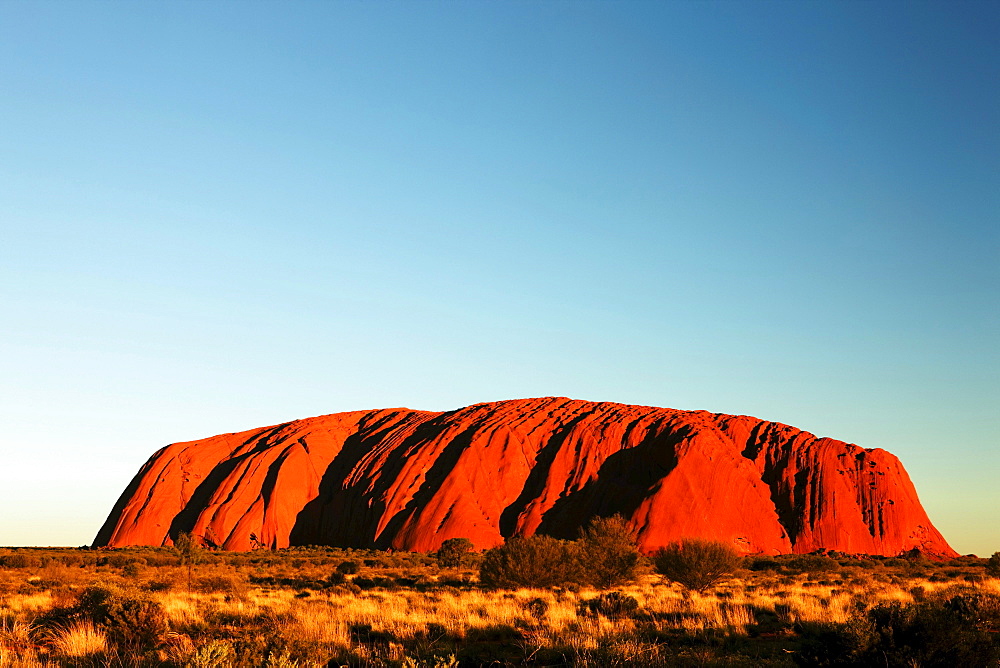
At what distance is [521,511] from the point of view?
7519 cm

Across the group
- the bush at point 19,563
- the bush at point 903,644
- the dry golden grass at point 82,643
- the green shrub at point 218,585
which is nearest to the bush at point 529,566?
the green shrub at point 218,585

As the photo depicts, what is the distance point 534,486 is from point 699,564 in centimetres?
5039

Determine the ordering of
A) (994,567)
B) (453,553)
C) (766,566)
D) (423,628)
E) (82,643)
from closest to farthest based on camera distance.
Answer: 1. (82,643)
2. (423,628)
3. (994,567)
4. (766,566)
5. (453,553)

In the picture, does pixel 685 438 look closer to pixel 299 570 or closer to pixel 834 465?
pixel 834 465

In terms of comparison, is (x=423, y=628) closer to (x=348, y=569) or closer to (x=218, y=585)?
(x=218, y=585)

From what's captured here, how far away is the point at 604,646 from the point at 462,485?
67.2m

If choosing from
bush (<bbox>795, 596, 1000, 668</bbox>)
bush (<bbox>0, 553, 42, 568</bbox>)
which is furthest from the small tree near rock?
bush (<bbox>795, 596, 1000, 668</bbox>)

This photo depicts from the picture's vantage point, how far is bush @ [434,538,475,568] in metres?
50.6

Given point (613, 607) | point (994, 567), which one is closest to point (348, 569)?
point (613, 607)

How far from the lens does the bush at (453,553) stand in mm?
50594

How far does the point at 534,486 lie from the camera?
78562 millimetres

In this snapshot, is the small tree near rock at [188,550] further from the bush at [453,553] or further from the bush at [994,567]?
the bush at [994,567]

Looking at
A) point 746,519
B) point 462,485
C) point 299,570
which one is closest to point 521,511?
point 462,485

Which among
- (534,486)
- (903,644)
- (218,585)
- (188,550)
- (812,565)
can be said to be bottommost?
(188,550)
